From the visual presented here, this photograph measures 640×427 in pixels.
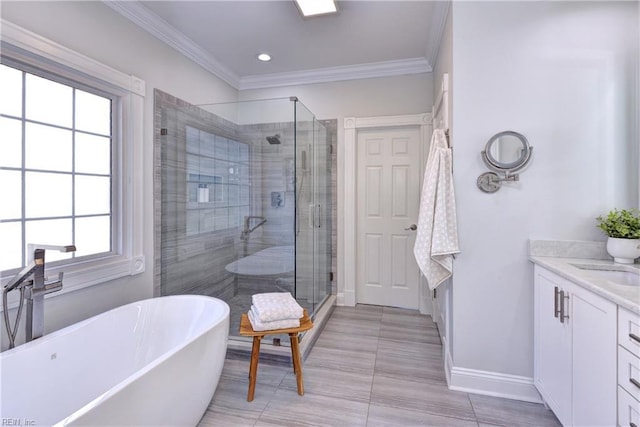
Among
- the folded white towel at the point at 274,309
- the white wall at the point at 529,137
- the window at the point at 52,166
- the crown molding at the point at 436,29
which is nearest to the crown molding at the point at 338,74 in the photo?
the crown molding at the point at 436,29

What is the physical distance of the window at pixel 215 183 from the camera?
267 cm

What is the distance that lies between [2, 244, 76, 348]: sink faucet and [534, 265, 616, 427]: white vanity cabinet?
2410 millimetres

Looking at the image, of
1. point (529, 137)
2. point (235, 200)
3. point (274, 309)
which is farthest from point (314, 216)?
point (529, 137)

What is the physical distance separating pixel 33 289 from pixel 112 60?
5.04ft

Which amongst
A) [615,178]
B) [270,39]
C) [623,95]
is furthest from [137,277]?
[623,95]

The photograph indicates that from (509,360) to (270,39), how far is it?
3.05 meters

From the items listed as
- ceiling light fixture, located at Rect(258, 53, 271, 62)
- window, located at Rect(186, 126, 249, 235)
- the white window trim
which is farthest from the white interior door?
the white window trim

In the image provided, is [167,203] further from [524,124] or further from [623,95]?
[623,95]

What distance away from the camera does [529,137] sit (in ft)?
5.84

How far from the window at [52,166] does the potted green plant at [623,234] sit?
3.12 metres

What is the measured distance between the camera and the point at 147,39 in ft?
7.58

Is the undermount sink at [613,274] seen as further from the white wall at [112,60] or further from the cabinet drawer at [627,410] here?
the white wall at [112,60]

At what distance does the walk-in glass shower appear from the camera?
2.57 meters

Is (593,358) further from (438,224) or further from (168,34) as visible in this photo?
(168,34)
